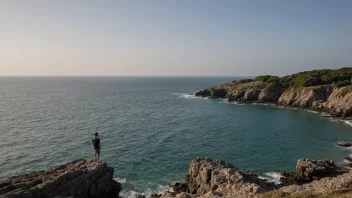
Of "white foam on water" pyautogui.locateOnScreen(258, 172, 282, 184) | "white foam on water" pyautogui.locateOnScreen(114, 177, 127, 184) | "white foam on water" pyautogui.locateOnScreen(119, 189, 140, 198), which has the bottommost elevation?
"white foam on water" pyautogui.locateOnScreen(119, 189, 140, 198)

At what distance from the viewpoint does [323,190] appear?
1544 cm

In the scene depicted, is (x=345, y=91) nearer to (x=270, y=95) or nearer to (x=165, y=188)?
(x=270, y=95)

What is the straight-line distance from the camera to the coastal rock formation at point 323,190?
14320mm

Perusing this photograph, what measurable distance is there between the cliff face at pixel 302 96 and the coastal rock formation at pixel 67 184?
6514cm

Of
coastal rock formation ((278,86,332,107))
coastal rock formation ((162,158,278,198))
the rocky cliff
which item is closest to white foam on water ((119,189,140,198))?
the rocky cliff

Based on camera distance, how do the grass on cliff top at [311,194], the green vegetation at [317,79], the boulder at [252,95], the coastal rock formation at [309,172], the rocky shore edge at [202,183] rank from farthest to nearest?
1. the boulder at [252,95]
2. the green vegetation at [317,79]
3. the coastal rock formation at [309,172]
4. the rocky shore edge at [202,183]
5. the grass on cliff top at [311,194]

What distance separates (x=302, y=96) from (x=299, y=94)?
2.19 meters

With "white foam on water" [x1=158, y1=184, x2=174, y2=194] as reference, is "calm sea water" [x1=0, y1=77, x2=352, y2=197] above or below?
above

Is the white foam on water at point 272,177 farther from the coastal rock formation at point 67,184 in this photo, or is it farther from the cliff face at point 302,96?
the cliff face at point 302,96

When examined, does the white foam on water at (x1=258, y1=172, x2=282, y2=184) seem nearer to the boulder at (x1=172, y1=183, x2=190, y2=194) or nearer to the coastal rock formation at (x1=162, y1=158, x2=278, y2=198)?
the coastal rock formation at (x1=162, y1=158, x2=278, y2=198)

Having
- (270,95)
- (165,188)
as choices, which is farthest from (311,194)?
(270,95)

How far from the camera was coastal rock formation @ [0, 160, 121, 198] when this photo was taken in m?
22.4

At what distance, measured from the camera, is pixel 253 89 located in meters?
104

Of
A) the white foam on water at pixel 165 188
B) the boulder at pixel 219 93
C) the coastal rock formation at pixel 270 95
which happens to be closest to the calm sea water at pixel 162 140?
the white foam on water at pixel 165 188
